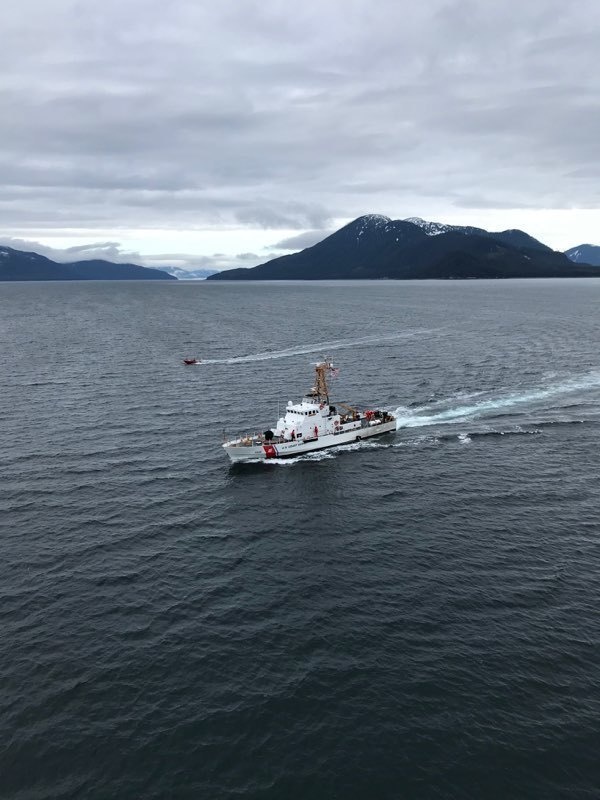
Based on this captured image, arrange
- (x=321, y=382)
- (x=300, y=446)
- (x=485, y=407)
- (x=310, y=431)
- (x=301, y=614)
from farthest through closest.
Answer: (x=485, y=407), (x=321, y=382), (x=310, y=431), (x=300, y=446), (x=301, y=614)

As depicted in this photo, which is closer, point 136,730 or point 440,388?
point 136,730

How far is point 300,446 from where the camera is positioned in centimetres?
9831

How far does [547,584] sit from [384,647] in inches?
747

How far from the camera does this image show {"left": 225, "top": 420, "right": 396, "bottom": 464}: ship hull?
3568 inches

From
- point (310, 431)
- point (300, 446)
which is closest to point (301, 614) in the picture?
point (300, 446)

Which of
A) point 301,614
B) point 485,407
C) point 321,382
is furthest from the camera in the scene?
point 485,407

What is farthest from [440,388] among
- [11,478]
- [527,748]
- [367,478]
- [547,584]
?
[527,748]

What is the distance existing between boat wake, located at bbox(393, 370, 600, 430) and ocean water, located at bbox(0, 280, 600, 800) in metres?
4.90

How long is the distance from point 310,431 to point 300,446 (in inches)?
136

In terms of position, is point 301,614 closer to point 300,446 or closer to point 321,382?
point 300,446

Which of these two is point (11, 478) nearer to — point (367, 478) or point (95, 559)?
point (95, 559)

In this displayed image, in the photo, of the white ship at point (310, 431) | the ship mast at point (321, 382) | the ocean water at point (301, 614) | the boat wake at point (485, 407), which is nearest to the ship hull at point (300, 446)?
the white ship at point (310, 431)

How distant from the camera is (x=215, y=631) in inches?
2015

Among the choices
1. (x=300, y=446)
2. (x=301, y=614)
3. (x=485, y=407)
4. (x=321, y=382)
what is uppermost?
(x=321, y=382)
